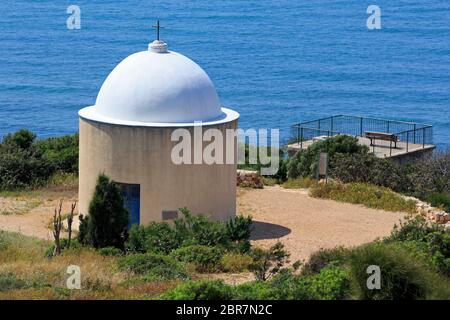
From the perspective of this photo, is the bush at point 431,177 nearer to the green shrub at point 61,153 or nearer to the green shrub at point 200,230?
the green shrub at point 200,230

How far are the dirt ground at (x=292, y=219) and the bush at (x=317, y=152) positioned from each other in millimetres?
4164

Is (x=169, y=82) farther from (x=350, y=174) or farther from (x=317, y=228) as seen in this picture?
(x=350, y=174)

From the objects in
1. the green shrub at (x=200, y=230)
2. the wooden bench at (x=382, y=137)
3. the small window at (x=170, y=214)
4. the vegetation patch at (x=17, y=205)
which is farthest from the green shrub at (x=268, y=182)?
the wooden bench at (x=382, y=137)

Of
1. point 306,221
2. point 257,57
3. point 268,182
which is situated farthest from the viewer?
point 257,57

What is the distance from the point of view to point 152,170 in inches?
899

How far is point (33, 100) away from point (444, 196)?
46269mm

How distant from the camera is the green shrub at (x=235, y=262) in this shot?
19.6m

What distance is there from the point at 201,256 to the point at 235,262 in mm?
613

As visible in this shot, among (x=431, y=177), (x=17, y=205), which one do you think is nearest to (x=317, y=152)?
(x=431, y=177)

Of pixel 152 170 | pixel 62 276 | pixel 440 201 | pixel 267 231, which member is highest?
pixel 152 170

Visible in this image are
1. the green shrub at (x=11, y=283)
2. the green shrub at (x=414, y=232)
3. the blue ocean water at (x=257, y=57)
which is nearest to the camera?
the green shrub at (x=11, y=283)

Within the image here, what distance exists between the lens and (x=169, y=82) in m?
23.0

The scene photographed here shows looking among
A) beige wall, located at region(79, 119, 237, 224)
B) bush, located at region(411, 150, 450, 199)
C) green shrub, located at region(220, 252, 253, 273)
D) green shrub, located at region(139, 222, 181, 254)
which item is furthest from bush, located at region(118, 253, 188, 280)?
bush, located at region(411, 150, 450, 199)
